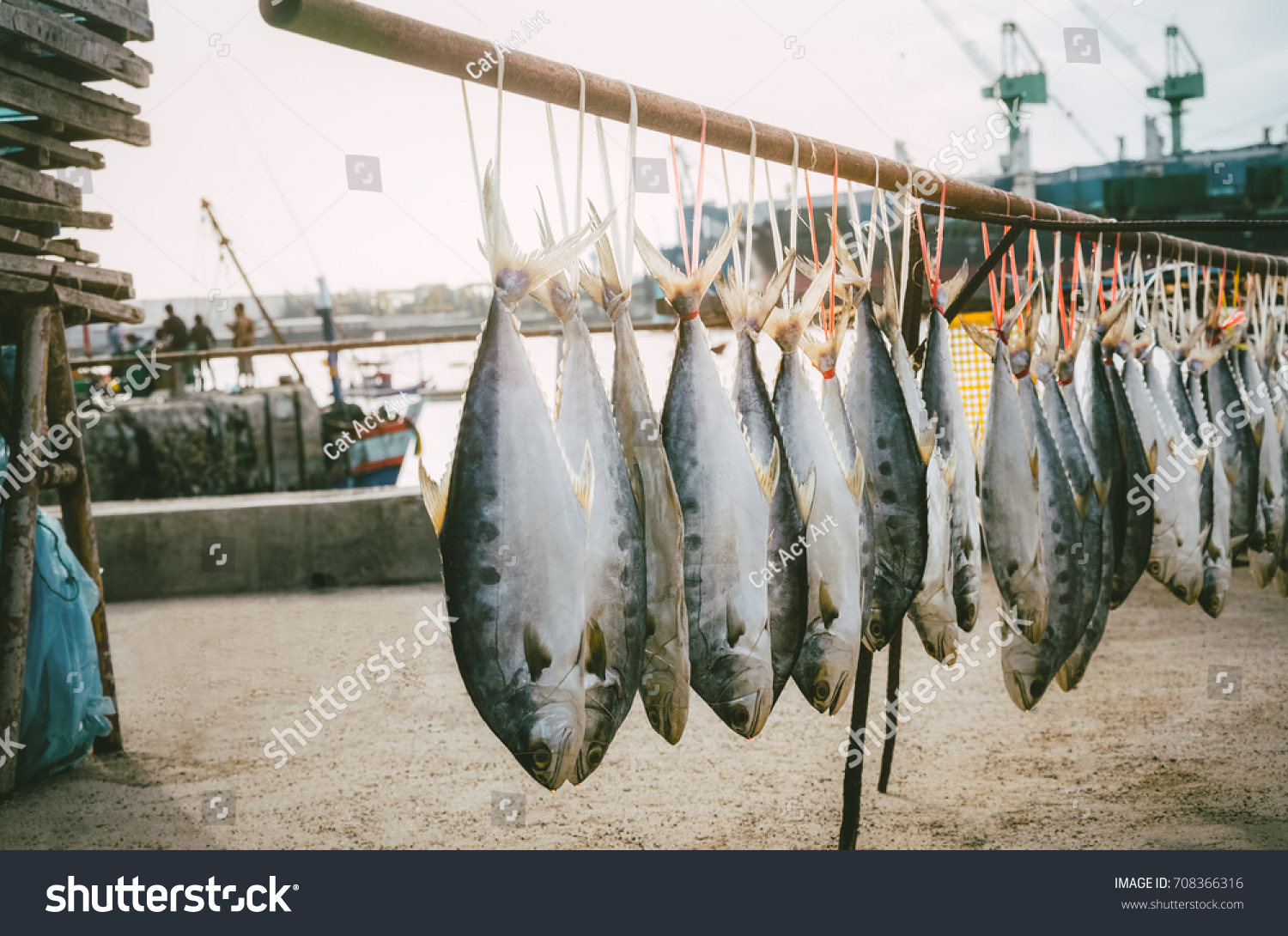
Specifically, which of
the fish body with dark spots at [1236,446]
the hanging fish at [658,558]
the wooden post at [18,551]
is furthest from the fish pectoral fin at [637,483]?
the wooden post at [18,551]

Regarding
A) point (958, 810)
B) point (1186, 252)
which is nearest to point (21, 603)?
point (958, 810)

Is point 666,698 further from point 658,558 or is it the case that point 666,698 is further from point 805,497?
point 805,497

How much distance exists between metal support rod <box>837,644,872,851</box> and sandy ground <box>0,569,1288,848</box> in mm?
460

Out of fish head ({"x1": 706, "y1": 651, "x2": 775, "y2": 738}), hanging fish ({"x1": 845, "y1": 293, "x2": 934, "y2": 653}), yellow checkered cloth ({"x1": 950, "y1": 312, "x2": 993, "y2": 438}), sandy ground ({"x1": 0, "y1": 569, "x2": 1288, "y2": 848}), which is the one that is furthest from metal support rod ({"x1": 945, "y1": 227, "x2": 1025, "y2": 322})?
yellow checkered cloth ({"x1": 950, "y1": 312, "x2": 993, "y2": 438})

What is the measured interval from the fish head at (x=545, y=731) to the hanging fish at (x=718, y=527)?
12.5 inches

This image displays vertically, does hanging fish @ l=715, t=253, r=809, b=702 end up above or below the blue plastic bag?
above

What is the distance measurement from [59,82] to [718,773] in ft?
14.3

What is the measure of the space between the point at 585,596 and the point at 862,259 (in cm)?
113

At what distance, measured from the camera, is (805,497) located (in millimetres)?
1826

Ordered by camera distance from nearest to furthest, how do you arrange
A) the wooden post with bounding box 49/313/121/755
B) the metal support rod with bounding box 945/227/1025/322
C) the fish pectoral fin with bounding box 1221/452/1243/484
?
the metal support rod with bounding box 945/227/1025/322, the fish pectoral fin with bounding box 1221/452/1243/484, the wooden post with bounding box 49/313/121/755

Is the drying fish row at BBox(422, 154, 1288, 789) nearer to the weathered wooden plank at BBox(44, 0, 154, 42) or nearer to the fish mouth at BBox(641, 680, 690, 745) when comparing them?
the fish mouth at BBox(641, 680, 690, 745)

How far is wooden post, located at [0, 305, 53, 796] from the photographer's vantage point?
12.2 ft

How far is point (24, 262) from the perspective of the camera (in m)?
3.85

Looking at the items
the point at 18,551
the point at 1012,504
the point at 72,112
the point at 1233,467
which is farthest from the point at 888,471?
the point at 72,112
